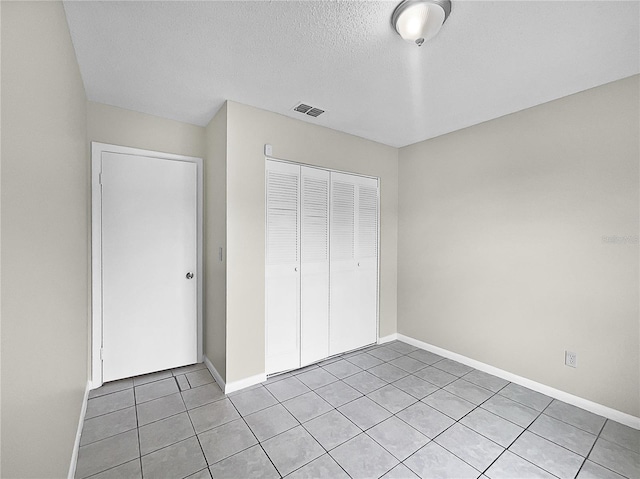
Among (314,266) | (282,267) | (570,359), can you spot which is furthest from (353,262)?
(570,359)

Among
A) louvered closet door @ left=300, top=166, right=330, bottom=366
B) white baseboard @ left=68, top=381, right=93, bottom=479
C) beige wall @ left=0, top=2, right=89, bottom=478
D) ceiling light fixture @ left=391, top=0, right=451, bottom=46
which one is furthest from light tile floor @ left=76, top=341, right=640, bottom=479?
ceiling light fixture @ left=391, top=0, right=451, bottom=46

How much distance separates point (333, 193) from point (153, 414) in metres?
2.52

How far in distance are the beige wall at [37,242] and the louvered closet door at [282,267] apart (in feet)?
4.65

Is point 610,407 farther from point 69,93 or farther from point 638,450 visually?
point 69,93

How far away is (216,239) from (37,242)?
64.9 inches

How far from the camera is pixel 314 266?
121 inches

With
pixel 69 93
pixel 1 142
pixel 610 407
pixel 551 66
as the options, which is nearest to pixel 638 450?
pixel 610 407

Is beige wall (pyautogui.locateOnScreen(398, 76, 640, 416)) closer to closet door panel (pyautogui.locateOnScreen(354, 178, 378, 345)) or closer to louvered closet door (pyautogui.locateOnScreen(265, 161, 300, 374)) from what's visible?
closet door panel (pyautogui.locateOnScreen(354, 178, 378, 345))

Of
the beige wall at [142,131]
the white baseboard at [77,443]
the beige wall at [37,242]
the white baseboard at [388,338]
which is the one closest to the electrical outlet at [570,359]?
the white baseboard at [388,338]

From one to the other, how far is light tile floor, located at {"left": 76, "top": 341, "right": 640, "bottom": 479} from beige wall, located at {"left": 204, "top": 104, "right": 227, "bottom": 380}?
38 cm

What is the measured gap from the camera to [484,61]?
1.95 meters

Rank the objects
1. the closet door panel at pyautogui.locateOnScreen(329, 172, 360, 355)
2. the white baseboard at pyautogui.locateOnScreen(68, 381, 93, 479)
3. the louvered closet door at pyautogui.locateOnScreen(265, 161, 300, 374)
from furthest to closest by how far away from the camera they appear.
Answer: the closet door panel at pyautogui.locateOnScreen(329, 172, 360, 355) < the louvered closet door at pyautogui.locateOnScreen(265, 161, 300, 374) < the white baseboard at pyautogui.locateOnScreen(68, 381, 93, 479)

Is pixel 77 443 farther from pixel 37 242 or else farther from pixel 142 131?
pixel 142 131

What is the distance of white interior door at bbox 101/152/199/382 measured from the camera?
2600 mm
